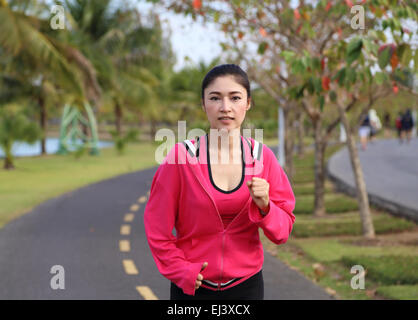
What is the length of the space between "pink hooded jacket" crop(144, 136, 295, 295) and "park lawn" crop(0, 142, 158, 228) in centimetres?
932

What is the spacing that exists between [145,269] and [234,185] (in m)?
5.34

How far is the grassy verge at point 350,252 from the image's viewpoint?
660 centimetres

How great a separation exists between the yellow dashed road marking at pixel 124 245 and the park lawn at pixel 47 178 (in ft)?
10.1

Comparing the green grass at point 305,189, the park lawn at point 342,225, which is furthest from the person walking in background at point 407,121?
the park lawn at point 342,225

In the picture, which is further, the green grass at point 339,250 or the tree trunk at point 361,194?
the tree trunk at point 361,194

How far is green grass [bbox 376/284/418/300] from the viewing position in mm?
5988

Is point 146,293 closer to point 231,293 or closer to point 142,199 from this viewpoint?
point 231,293

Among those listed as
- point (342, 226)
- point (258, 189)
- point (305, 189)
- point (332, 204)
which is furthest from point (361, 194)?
point (258, 189)

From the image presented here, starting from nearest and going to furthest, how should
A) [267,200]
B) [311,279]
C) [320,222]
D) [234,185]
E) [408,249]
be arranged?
[267,200], [234,185], [311,279], [408,249], [320,222]

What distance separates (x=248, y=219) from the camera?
2.62 meters

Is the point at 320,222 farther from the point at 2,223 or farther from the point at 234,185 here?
the point at 234,185

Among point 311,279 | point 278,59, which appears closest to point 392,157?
point 278,59

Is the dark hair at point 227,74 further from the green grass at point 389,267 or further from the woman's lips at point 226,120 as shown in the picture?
the green grass at point 389,267

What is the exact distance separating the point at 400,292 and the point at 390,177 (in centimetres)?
1078
